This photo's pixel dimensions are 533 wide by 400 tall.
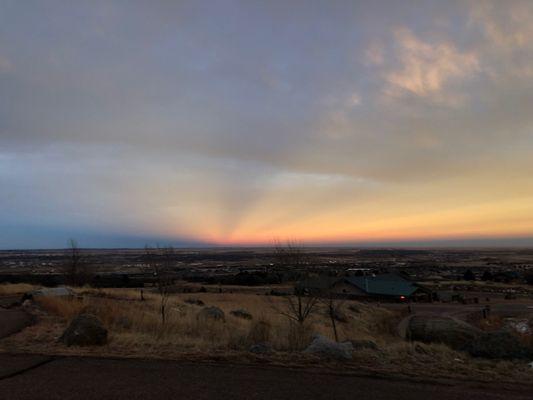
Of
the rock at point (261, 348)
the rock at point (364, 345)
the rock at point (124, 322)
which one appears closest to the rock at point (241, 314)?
the rock at point (124, 322)

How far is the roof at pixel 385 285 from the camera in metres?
47.8

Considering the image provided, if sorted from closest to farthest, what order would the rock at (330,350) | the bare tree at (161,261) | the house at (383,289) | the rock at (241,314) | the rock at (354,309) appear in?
the rock at (330,350) → the bare tree at (161,261) → the rock at (241,314) → the rock at (354,309) → the house at (383,289)

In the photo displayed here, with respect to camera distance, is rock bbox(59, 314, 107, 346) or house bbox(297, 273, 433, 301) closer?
rock bbox(59, 314, 107, 346)

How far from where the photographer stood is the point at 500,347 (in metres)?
9.55

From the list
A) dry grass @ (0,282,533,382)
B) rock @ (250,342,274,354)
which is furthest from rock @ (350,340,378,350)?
rock @ (250,342,274,354)

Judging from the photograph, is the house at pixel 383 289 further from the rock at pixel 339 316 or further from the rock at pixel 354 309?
the rock at pixel 339 316

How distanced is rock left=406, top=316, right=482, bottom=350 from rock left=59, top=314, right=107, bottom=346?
9.88 metres

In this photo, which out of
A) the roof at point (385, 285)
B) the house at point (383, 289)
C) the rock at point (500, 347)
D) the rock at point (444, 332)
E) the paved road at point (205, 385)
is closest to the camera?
the paved road at point (205, 385)

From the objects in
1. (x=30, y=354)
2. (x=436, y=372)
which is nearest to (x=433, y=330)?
(x=436, y=372)

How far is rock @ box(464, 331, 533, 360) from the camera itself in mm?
9383

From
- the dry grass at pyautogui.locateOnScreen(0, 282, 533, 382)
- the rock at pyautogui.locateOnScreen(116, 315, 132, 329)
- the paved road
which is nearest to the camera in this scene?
the paved road

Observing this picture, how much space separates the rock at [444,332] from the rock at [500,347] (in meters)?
2.87

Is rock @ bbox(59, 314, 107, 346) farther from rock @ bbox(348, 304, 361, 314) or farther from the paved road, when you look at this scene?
rock @ bbox(348, 304, 361, 314)

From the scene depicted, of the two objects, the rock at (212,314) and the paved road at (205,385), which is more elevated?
the paved road at (205,385)
